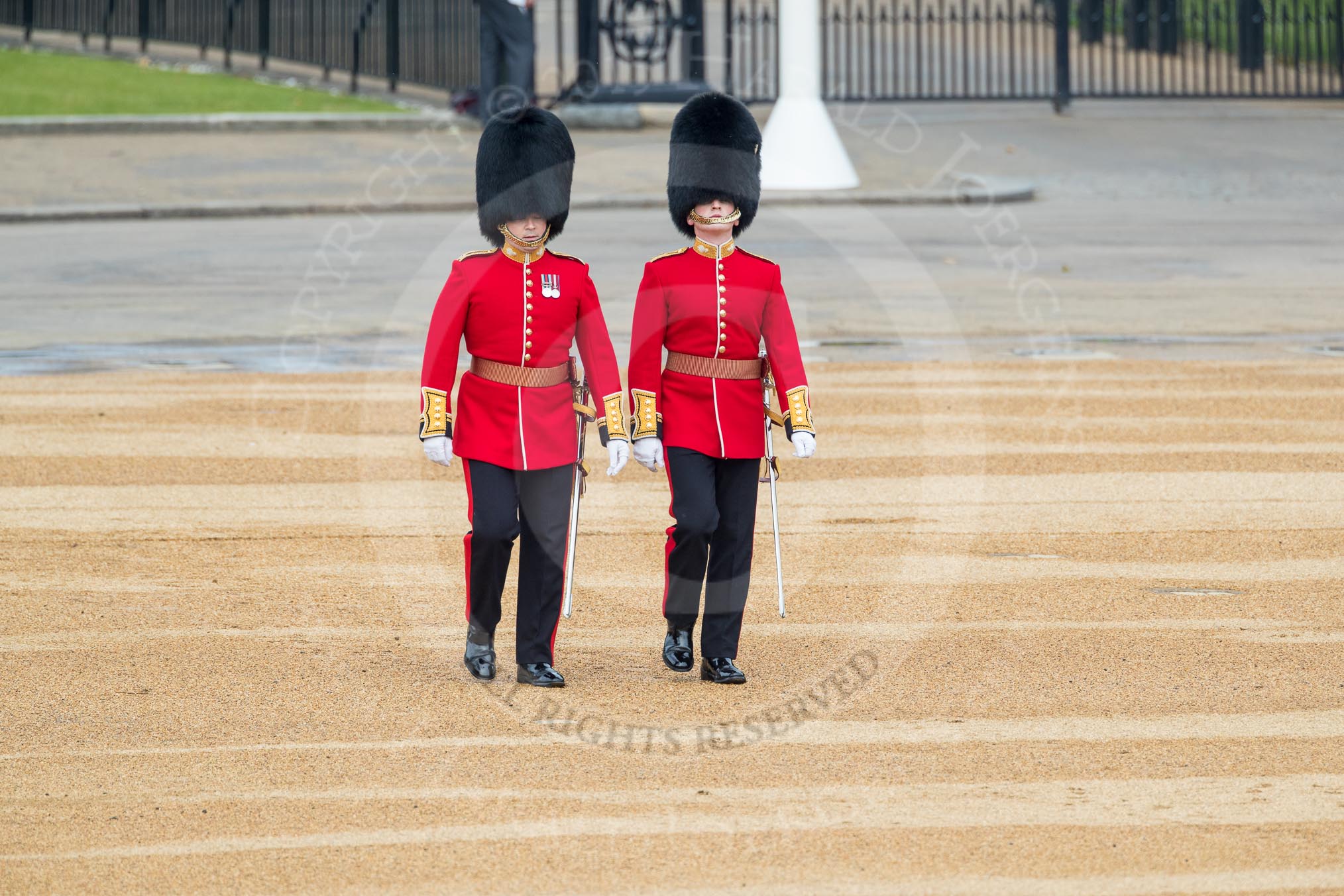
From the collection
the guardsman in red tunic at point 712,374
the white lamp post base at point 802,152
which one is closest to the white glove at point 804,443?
the guardsman in red tunic at point 712,374

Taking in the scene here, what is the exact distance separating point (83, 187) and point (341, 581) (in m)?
12.0

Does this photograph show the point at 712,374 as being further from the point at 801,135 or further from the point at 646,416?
the point at 801,135

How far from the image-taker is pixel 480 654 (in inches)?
211

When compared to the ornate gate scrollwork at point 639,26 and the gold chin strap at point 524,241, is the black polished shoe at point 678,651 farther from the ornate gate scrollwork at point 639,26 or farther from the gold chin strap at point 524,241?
the ornate gate scrollwork at point 639,26

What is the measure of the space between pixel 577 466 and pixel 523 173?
850 millimetres

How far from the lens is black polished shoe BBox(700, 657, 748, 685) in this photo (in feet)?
A: 17.5

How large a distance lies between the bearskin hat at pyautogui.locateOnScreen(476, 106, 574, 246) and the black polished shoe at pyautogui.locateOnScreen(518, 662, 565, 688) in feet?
3.98

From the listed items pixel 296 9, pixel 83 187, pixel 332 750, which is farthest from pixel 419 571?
pixel 296 9

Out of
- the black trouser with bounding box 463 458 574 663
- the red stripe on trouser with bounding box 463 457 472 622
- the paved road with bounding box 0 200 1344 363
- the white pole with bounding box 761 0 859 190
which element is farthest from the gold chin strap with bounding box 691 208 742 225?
the white pole with bounding box 761 0 859 190

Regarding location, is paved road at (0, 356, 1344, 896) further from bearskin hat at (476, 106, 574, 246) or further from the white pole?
the white pole

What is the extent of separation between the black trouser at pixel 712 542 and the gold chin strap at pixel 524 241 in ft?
2.28

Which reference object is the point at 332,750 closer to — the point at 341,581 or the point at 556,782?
the point at 556,782

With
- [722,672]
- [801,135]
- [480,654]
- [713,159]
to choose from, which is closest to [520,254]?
[713,159]

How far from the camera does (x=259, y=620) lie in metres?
5.84
